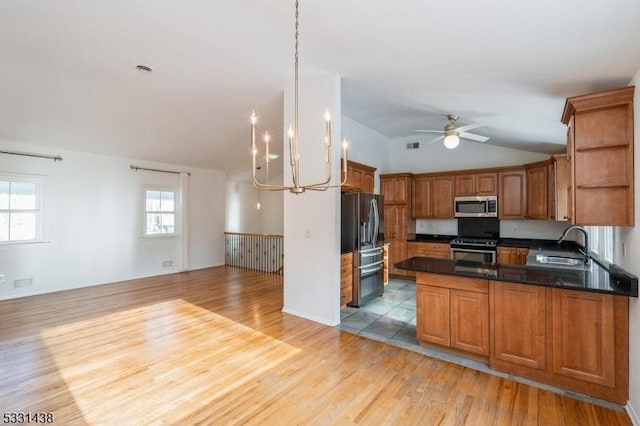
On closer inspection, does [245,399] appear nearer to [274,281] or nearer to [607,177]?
[607,177]

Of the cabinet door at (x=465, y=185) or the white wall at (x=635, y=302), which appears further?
the cabinet door at (x=465, y=185)

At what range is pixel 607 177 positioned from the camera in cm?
236

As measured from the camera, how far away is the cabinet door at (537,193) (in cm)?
521

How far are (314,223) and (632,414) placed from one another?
134 inches

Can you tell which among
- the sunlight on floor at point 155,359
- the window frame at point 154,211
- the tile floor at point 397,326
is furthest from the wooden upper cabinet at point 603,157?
the window frame at point 154,211

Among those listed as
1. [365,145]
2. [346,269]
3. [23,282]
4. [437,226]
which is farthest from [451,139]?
[23,282]

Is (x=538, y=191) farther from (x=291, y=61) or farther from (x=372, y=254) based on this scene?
(x=291, y=61)

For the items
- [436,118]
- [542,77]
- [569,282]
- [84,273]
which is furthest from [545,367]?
[84,273]

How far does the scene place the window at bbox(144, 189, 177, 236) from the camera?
7.09 m

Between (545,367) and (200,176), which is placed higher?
(200,176)

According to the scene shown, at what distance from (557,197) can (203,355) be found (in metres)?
5.23

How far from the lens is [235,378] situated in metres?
2.75

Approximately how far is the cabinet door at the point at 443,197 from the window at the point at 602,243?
8.21 feet

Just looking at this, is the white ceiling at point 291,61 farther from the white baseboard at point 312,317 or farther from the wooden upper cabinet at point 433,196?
the white baseboard at point 312,317
